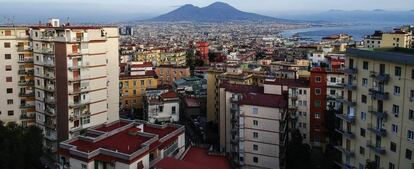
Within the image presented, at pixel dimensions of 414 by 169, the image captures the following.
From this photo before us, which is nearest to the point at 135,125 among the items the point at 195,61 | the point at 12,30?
the point at 12,30

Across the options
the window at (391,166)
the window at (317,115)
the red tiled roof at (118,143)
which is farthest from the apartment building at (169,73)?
the window at (391,166)

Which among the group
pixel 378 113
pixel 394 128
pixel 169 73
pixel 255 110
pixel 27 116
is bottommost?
pixel 27 116

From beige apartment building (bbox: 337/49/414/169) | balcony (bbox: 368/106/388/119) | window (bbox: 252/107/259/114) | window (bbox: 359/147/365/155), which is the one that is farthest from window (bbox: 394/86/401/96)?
window (bbox: 252/107/259/114)

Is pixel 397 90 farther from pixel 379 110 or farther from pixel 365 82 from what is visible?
pixel 365 82

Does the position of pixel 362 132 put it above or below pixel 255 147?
above

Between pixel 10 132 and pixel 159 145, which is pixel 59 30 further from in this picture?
pixel 159 145

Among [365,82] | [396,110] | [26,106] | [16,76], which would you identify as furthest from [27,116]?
[396,110]
